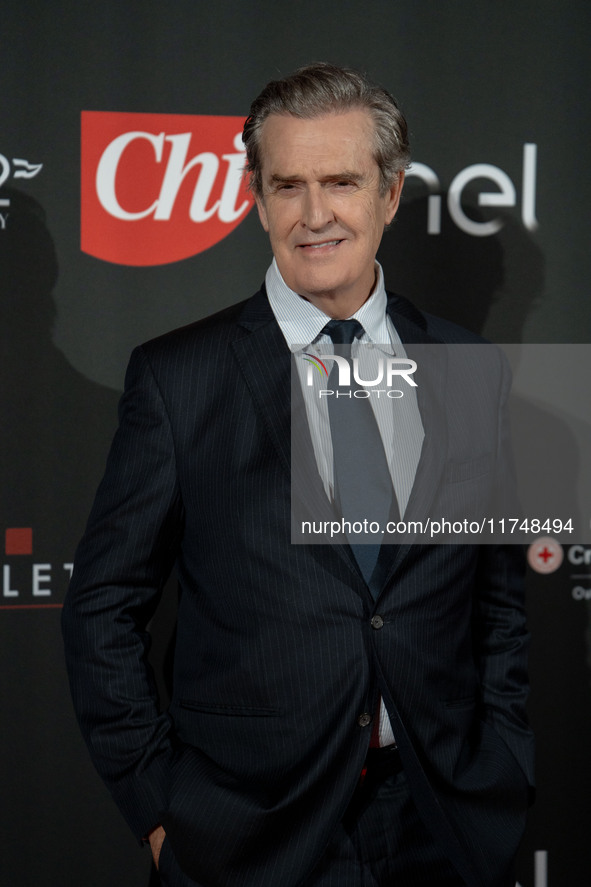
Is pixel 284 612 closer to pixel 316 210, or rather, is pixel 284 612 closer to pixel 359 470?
pixel 359 470

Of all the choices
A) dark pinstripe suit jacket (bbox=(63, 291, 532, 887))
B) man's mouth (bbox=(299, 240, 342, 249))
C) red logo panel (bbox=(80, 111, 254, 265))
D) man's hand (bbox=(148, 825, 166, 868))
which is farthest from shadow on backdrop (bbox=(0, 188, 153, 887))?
man's mouth (bbox=(299, 240, 342, 249))

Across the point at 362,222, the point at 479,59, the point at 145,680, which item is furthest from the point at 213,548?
the point at 479,59

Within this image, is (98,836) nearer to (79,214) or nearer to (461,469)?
(461,469)

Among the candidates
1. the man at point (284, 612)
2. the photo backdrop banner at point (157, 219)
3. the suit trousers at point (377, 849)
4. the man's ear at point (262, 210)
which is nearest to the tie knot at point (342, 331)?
the man at point (284, 612)

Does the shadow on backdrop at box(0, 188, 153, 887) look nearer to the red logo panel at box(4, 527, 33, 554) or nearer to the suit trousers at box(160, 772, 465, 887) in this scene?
the red logo panel at box(4, 527, 33, 554)

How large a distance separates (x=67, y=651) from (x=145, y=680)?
0.16m

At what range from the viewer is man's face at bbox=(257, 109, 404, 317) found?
159cm

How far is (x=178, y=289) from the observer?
2.14 m

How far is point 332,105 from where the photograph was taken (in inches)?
62.9

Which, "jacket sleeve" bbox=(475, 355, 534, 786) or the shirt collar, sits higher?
the shirt collar

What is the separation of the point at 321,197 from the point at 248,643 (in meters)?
0.81

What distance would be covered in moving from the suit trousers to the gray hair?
114cm

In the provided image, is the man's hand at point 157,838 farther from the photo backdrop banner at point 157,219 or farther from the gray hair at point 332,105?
the gray hair at point 332,105

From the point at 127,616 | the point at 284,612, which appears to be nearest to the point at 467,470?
the point at 284,612
